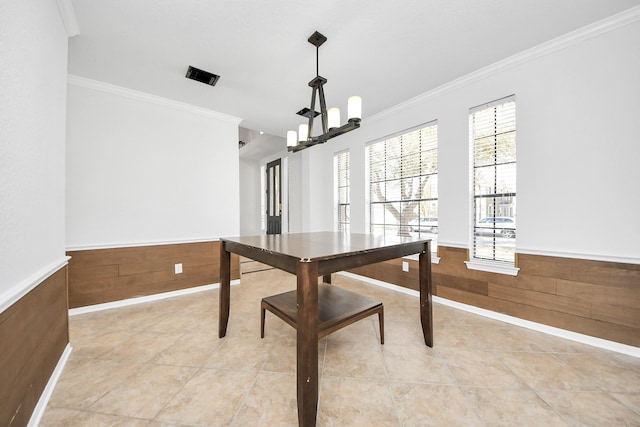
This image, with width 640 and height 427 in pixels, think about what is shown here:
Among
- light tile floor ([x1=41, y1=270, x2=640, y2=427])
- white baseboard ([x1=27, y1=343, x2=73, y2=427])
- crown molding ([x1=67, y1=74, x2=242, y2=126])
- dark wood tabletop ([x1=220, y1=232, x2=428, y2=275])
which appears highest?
crown molding ([x1=67, y1=74, x2=242, y2=126])

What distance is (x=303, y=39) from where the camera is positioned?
1.98 m

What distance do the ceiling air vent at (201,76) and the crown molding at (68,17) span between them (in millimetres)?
806

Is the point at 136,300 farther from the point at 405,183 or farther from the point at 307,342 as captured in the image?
the point at 405,183

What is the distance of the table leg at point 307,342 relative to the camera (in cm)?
111

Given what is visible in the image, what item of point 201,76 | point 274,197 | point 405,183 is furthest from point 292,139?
point 274,197

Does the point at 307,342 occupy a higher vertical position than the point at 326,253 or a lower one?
lower

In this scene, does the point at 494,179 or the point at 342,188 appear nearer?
the point at 494,179

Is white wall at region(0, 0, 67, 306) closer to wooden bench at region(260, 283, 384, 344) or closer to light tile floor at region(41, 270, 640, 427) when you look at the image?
light tile floor at region(41, 270, 640, 427)

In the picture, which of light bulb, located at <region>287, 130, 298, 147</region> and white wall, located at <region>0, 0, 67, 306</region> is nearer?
white wall, located at <region>0, 0, 67, 306</region>

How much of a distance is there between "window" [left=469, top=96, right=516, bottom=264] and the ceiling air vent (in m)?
2.90

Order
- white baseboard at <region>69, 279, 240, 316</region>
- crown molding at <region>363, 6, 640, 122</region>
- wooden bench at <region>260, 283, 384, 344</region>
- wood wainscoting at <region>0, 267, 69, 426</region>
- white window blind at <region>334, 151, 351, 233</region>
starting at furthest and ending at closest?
white window blind at <region>334, 151, 351, 233</region>
white baseboard at <region>69, 279, 240, 316</region>
crown molding at <region>363, 6, 640, 122</region>
wooden bench at <region>260, 283, 384, 344</region>
wood wainscoting at <region>0, 267, 69, 426</region>

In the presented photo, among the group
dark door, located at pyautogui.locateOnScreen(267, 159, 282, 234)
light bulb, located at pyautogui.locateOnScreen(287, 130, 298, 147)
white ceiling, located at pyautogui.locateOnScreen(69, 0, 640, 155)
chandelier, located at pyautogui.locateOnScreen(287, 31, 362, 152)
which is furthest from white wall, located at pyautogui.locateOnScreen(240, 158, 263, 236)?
chandelier, located at pyautogui.locateOnScreen(287, 31, 362, 152)

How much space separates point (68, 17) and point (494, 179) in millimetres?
3946

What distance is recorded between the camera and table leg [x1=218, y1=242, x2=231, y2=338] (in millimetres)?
1934
